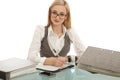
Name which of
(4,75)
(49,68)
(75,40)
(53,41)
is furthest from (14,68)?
(75,40)

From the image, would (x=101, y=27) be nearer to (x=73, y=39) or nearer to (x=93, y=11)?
(x=93, y=11)

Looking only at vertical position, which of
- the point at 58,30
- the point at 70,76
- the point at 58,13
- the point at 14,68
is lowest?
the point at 70,76

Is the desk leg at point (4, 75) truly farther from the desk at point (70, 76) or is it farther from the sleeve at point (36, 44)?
the sleeve at point (36, 44)

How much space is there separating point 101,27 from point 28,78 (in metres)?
1.98

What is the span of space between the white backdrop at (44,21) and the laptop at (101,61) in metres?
1.59

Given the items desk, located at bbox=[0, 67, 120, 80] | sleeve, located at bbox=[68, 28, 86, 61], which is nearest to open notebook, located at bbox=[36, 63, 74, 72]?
desk, located at bbox=[0, 67, 120, 80]

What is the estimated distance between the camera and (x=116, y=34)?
11.0 feet

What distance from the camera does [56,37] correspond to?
2.57 m

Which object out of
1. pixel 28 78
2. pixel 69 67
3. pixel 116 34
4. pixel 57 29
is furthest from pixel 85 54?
pixel 116 34

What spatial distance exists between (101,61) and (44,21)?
1.94 m

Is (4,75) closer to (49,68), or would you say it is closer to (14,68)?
(14,68)

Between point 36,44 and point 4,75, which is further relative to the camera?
point 36,44

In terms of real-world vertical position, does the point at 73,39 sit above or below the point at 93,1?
below

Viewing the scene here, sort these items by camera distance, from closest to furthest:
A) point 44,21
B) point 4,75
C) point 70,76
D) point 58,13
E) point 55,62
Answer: point 4,75 < point 70,76 < point 55,62 < point 58,13 < point 44,21
